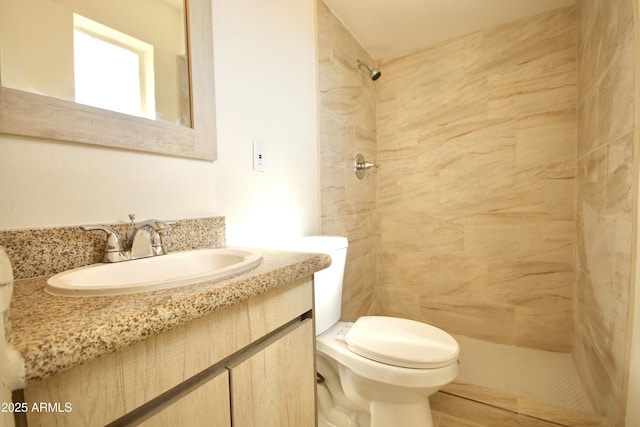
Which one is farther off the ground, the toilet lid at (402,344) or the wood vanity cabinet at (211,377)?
the wood vanity cabinet at (211,377)

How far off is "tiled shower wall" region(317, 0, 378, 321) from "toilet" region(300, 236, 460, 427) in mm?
415

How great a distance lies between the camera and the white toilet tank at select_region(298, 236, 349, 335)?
1.18 m

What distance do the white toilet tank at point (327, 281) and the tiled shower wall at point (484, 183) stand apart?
1.02 metres

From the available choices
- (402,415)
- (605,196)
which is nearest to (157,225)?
(402,415)

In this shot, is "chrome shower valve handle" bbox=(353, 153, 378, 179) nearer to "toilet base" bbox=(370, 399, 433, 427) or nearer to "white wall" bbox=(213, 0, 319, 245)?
"white wall" bbox=(213, 0, 319, 245)

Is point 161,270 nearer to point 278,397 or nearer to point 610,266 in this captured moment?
point 278,397

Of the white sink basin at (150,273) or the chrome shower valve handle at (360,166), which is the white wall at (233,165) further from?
the chrome shower valve handle at (360,166)

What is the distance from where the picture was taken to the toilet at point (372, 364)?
3.16 feet

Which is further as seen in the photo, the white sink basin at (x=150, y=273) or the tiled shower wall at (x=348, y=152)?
the tiled shower wall at (x=348, y=152)

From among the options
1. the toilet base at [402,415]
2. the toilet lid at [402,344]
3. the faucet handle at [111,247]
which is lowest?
the toilet base at [402,415]

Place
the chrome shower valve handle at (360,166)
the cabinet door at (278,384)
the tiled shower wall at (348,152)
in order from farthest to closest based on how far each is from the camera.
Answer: the chrome shower valve handle at (360,166) < the tiled shower wall at (348,152) < the cabinet door at (278,384)

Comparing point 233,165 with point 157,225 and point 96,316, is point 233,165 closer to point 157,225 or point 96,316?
point 157,225

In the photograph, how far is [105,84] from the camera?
2.39ft

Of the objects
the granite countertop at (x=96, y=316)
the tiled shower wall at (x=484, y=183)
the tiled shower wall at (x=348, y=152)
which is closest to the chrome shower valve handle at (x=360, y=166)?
the tiled shower wall at (x=348, y=152)
